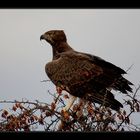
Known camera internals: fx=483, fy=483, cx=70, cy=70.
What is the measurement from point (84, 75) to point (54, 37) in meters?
0.76

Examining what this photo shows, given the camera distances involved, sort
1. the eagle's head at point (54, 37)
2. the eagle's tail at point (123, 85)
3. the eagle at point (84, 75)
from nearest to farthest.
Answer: the eagle's tail at point (123, 85), the eagle at point (84, 75), the eagle's head at point (54, 37)

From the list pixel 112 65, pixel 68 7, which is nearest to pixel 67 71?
pixel 112 65

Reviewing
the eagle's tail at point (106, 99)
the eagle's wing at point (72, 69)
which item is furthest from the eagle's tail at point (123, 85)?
the eagle's wing at point (72, 69)

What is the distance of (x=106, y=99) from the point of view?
14.1 feet

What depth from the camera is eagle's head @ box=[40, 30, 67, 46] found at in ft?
17.6

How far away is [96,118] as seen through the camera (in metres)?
3.67

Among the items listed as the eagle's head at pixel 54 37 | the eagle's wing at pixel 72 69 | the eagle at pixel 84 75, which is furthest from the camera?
the eagle's head at pixel 54 37

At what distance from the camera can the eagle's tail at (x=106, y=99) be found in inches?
166

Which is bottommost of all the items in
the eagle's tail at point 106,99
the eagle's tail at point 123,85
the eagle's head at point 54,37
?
the eagle's tail at point 106,99

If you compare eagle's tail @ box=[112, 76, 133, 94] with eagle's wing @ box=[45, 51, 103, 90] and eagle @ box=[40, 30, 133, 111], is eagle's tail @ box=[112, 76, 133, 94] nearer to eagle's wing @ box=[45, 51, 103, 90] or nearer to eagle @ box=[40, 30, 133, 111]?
eagle @ box=[40, 30, 133, 111]

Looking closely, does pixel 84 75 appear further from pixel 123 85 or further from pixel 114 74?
pixel 123 85

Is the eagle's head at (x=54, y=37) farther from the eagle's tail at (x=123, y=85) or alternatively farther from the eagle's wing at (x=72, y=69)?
the eagle's tail at (x=123, y=85)

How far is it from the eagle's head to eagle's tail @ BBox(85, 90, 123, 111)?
1003mm

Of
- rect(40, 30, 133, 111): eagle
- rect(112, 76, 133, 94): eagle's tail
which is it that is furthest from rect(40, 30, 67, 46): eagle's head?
rect(112, 76, 133, 94): eagle's tail
